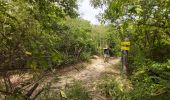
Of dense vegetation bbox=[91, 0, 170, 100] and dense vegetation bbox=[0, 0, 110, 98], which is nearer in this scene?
dense vegetation bbox=[0, 0, 110, 98]

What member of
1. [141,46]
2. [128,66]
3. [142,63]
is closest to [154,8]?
[142,63]

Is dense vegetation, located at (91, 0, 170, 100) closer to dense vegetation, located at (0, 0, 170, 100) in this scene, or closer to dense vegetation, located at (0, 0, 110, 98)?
dense vegetation, located at (0, 0, 170, 100)

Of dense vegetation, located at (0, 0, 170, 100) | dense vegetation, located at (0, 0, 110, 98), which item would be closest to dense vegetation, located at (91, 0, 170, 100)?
dense vegetation, located at (0, 0, 170, 100)

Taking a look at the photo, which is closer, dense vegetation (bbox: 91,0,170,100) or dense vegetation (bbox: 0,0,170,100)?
dense vegetation (bbox: 0,0,170,100)

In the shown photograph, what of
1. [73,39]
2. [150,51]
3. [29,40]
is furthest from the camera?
[73,39]

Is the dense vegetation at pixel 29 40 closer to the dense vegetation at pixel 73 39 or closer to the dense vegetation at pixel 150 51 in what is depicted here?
the dense vegetation at pixel 73 39

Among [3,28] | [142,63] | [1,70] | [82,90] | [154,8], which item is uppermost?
[154,8]

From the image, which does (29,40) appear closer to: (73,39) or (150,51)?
(150,51)

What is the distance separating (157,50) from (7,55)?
8982mm

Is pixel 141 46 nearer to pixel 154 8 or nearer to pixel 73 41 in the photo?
pixel 154 8

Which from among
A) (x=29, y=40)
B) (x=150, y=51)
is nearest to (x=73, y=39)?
(x=150, y=51)

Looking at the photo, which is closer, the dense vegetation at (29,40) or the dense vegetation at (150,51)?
the dense vegetation at (29,40)

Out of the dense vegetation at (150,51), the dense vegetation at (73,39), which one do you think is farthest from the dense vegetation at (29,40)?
the dense vegetation at (150,51)

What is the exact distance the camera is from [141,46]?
1165cm
